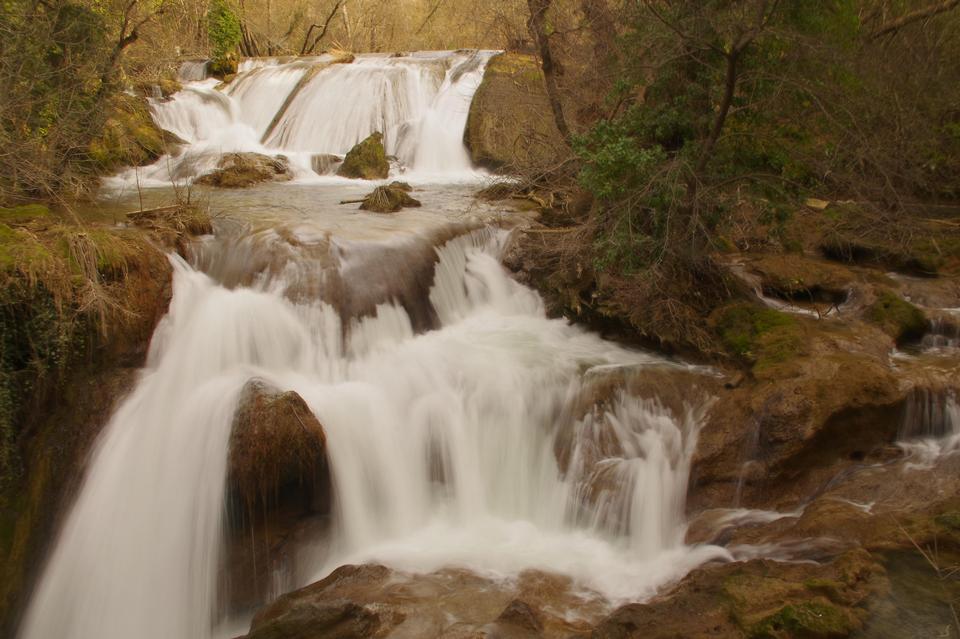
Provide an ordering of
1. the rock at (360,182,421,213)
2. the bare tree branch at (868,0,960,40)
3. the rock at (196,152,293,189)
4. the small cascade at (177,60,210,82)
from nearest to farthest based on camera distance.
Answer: the bare tree branch at (868,0,960,40), the rock at (360,182,421,213), the rock at (196,152,293,189), the small cascade at (177,60,210,82)

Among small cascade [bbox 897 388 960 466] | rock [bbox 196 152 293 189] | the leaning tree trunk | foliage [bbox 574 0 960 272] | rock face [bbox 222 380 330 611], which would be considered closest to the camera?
rock face [bbox 222 380 330 611]

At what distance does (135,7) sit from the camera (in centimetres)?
906

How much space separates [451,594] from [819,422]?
11.0 ft

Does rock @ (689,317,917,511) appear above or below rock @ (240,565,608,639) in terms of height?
above

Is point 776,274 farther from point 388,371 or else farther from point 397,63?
point 397,63

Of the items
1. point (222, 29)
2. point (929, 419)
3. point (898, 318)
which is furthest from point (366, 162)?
point (222, 29)

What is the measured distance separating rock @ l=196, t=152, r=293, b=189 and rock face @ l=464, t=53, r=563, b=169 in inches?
173

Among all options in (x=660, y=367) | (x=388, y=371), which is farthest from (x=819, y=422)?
(x=388, y=371)

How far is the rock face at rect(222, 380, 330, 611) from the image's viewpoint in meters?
4.76

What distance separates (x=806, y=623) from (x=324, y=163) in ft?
42.7

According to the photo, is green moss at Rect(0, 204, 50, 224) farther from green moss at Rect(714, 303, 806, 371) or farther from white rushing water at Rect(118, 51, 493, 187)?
green moss at Rect(714, 303, 806, 371)

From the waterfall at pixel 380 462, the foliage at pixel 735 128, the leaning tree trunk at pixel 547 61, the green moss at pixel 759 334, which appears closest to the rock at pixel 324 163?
the leaning tree trunk at pixel 547 61

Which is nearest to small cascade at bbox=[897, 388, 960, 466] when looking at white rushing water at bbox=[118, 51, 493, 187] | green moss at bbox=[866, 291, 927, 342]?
green moss at bbox=[866, 291, 927, 342]

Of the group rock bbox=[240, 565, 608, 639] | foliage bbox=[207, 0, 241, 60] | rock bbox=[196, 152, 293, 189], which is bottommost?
rock bbox=[240, 565, 608, 639]
